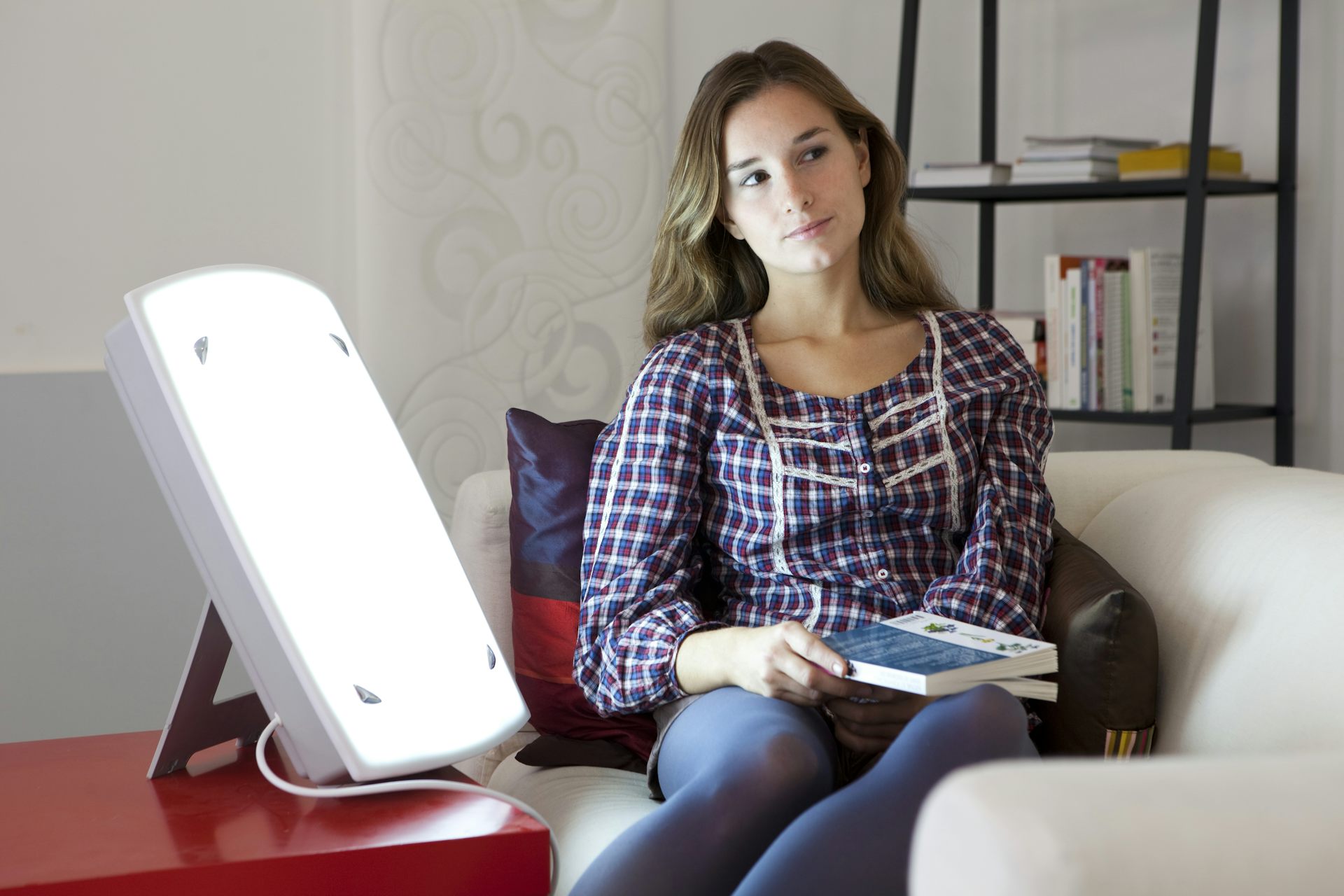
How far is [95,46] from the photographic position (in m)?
2.21

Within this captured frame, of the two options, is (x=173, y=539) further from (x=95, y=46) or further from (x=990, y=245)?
(x=990, y=245)

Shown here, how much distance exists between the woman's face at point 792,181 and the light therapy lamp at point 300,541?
0.58 metres

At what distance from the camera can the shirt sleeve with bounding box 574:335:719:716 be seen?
1414 millimetres

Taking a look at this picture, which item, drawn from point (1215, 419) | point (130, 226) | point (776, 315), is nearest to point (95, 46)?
point (130, 226)

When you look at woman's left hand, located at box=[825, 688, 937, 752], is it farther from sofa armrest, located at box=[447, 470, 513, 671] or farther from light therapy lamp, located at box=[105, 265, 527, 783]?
sofa armrest, located at box=[447, 470, 513, 671]

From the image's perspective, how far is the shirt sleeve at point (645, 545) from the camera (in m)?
1.41

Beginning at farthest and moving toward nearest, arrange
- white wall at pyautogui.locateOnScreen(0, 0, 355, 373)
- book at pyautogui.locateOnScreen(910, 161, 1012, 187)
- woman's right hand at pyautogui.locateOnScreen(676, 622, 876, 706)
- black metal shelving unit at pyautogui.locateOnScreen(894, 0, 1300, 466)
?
book at pyautogui.locateOnScreen(910, 161, 1012, 187)
black metal shelving unit at pyautogui.locateOnScreen(894, 0, 1300, 466)
white wall at pyautogui.locateOnScreen(0, 0, 355, 373)
woman's right hand at pyautogui.locateOnScreen(676, 622, 876, 706)

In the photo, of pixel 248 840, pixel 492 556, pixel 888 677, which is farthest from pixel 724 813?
pixel 492 556

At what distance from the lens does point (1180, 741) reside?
1.31m

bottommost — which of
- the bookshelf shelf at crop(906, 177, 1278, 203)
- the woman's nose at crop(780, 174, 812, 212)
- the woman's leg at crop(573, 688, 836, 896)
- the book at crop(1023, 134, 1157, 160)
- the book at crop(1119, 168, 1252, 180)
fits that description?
the woman's leg at crop(573, 688, 836, 896)

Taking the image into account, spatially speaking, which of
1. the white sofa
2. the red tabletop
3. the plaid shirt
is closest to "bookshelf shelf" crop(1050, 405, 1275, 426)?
the white sofa

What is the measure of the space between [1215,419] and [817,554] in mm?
1344

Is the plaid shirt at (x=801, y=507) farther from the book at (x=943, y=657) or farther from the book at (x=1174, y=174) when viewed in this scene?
the book at (x=1174, y=174)

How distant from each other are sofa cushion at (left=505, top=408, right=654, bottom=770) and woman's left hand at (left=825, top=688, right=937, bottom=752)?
29cm
